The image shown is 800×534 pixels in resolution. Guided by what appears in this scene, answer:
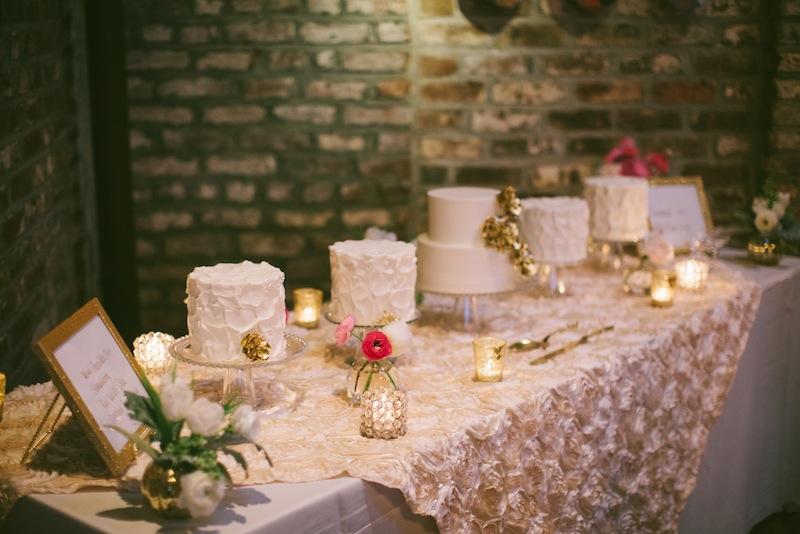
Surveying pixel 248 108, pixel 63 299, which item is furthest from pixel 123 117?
pixel 63 299

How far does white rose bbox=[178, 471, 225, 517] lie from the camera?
5.11 ft

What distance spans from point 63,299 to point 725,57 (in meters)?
2.62

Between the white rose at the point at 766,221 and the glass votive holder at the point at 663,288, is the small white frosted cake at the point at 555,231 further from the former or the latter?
the white rose at the point at 766,221

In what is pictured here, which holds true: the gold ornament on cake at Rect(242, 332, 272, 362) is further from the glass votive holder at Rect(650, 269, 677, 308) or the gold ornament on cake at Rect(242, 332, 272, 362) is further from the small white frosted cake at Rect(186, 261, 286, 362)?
the glass votive holder at Rect(650, 269, 677, 308)

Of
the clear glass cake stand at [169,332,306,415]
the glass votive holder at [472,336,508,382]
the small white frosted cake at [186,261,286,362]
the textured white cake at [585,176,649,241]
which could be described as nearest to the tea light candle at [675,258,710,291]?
the textured white cake at [585,176,649,241]

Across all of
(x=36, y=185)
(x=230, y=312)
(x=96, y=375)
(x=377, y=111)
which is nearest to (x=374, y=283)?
(x=230, y=312)

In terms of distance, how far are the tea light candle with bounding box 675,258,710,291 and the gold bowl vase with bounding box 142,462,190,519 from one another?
1858 millimetres

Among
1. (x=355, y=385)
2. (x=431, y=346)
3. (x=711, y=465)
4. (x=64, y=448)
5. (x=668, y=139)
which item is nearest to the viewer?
(x=64, y=448)

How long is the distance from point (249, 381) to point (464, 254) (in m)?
0.70

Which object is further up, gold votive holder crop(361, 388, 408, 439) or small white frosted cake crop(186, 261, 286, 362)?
small white frosted cake crop(186, 261, 286, 362)

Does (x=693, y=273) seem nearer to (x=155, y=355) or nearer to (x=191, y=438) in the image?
(x=155, y=355)

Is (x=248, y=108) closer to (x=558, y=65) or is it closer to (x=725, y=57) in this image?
(x=558, y=65)

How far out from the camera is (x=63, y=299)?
3328 millimetres

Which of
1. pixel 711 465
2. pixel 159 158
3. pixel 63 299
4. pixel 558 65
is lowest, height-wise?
pixel 711 465
